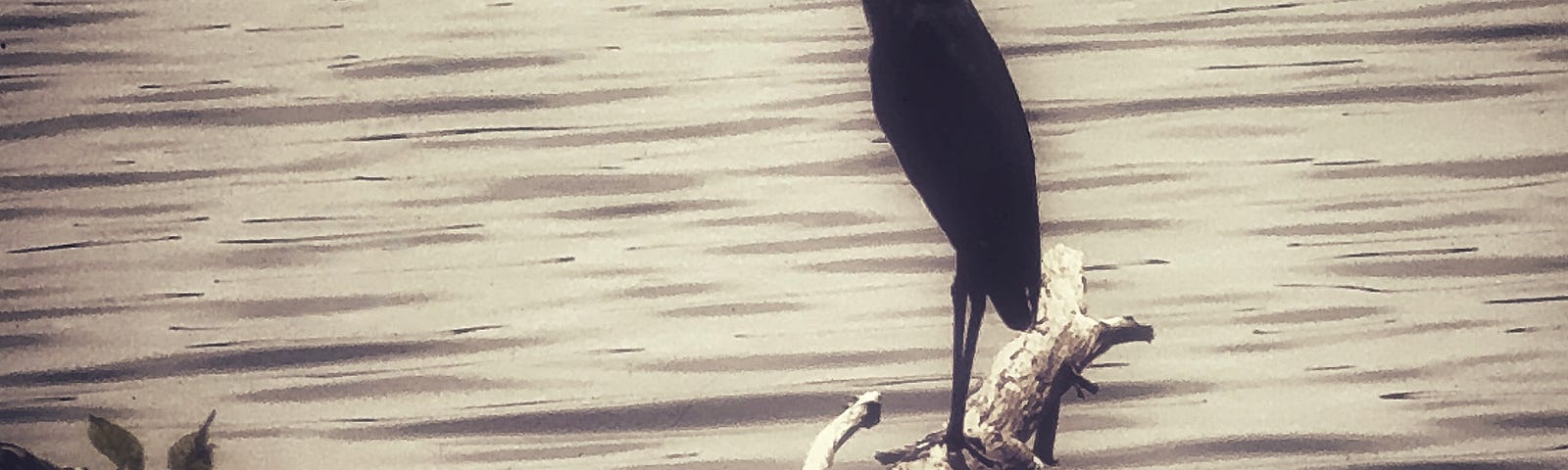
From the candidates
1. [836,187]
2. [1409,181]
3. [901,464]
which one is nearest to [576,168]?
[836,187]

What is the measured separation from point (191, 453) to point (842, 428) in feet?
2.09

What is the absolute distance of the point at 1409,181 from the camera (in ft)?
3.99

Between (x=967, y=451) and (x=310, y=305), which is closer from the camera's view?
(x=967, y=451)

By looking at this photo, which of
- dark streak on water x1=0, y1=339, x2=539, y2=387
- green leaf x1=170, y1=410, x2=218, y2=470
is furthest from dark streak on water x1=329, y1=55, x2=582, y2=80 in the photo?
green leaf x1=170, y1=410, x2=218, y2=470

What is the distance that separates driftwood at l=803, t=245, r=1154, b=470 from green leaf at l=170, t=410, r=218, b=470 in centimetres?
60

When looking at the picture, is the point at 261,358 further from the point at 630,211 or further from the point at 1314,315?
the point at 1314,315

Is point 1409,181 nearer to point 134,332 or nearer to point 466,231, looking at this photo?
point 466,231

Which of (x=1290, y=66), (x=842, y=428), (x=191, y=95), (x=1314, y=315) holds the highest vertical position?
(x=1290, y=66)

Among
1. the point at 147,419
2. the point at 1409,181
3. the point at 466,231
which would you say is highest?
the point at 1409,181

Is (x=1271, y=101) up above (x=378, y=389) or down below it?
above

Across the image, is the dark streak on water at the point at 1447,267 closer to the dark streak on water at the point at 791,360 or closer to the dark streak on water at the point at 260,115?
the dark streak on water at the point at 791,360

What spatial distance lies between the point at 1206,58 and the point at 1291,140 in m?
0.12

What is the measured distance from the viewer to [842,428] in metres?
1.13

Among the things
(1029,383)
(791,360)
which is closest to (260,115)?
(791,360)
